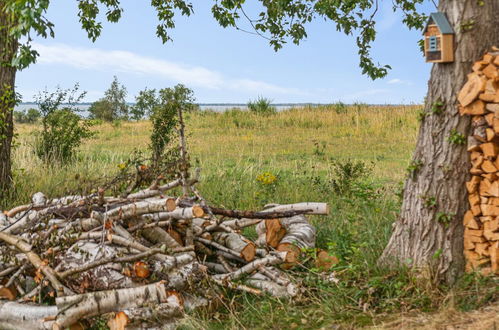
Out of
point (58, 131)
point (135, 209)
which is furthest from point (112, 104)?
point (135, 209)

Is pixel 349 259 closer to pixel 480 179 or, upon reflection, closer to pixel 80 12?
pixel 480 179

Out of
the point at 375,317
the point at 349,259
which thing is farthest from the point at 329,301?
the point at 349,259

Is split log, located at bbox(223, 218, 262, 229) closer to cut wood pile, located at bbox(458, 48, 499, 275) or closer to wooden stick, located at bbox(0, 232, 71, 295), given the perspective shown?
wooden stick, located at bbox(0, 232, 71, 295)

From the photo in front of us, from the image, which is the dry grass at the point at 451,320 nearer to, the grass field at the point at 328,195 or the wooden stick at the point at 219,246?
the grass field at the point at 328,195

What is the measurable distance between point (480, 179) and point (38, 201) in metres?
4.93

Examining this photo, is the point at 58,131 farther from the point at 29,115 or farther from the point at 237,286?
the point at 29,115

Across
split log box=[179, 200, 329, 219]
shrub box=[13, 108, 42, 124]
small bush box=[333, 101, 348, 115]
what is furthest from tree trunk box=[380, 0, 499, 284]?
small bush box=[333, 101, 348, 115]

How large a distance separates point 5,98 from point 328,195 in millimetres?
5325

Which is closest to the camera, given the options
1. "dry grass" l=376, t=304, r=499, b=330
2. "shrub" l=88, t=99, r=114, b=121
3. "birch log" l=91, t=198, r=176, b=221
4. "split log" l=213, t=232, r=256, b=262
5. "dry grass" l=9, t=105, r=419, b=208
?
"dry grass" l=376, t=304, r=499, b=330

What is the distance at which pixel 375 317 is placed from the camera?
4.43 meters

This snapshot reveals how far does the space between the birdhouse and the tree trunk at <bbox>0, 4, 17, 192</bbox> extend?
6711mm

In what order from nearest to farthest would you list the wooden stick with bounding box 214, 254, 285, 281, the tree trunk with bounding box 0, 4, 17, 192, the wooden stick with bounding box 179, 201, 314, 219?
the wooden stick with bounding box 214, 254, 285, 281 < the wooden stick with bounding box 179, 201, 314, 219 < the tree trunk with bounding box 0, 4, 17, 192

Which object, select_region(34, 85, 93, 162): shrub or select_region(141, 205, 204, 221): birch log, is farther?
select_region(34, 85, 93, 162): shrub

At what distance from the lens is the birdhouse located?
4.79 meters
